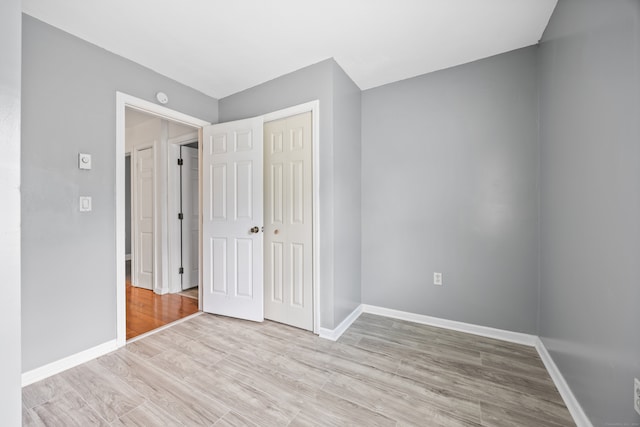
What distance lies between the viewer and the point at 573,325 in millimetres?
1475

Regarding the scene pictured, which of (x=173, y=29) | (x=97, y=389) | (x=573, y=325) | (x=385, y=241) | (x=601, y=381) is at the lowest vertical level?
(x=97, y=389)

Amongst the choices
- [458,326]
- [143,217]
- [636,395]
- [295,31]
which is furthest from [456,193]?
[143,217]

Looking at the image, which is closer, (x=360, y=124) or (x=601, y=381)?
(x=601, y=381)

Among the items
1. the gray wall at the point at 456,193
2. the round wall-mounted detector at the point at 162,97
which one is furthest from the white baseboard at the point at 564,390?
the round wall-mounted detector at the point at 162,97

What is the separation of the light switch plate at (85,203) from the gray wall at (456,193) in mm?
2475

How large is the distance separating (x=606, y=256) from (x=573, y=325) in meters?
0.57

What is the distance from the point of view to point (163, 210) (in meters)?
3.45

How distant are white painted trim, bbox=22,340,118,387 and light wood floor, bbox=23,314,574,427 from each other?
56 millimetres

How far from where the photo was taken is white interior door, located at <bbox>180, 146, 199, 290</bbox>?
143 inches

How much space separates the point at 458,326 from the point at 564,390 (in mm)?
883

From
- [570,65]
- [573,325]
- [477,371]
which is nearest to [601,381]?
[573,325]

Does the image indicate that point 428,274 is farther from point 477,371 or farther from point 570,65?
point 570,65

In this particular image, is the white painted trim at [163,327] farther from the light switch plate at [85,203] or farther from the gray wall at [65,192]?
the light switch plate at [85,203]

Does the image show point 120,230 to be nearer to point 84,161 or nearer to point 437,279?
point 84,161
